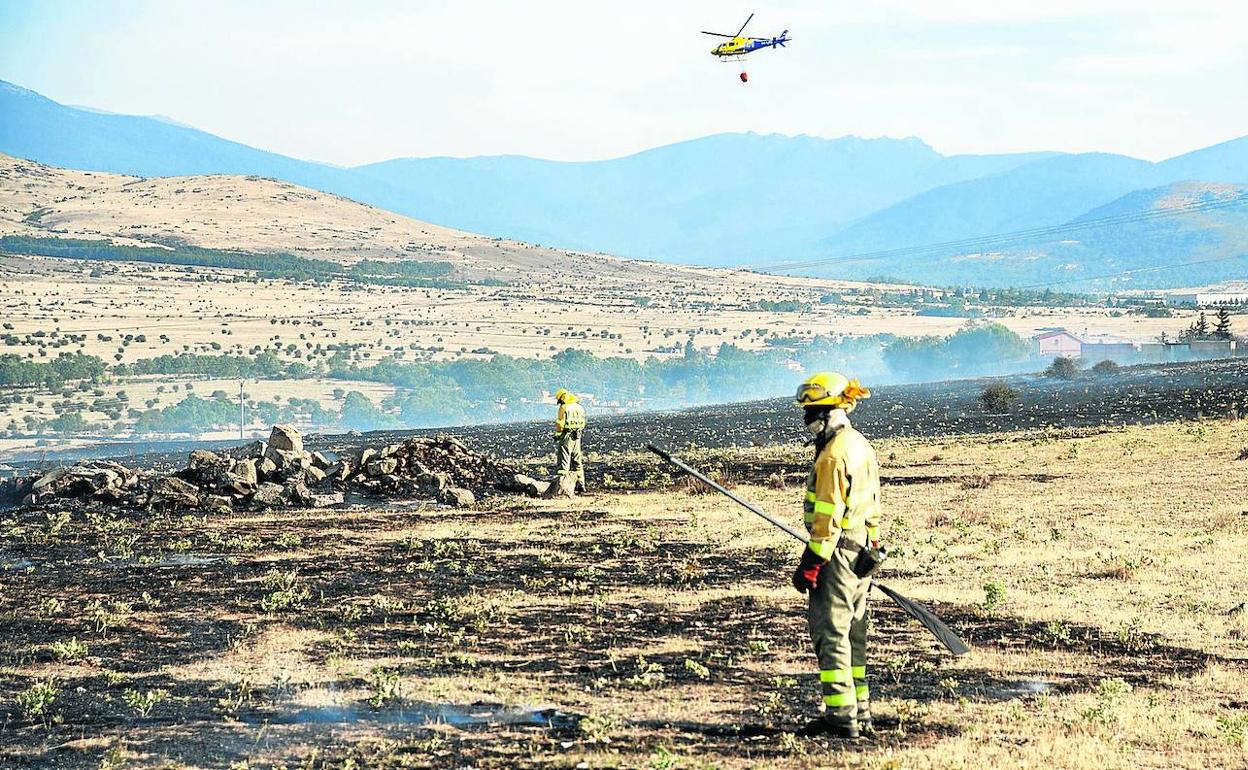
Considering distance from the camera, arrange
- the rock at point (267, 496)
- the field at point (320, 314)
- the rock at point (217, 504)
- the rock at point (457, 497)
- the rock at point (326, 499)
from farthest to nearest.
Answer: the field at point (320, 314) → the rock at point (326, 499) → the rock at point (457, 497) → the rock at point (267, 496) → the rock at point (217, 504)

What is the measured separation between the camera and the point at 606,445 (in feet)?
161

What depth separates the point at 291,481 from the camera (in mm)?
30969

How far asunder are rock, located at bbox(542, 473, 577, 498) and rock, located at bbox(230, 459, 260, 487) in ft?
19.4

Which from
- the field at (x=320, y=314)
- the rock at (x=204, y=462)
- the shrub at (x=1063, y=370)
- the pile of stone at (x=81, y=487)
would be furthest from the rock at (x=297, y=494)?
the shrub at (x=1063, y=370)

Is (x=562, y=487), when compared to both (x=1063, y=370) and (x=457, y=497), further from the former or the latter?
(x=1063, y=370)

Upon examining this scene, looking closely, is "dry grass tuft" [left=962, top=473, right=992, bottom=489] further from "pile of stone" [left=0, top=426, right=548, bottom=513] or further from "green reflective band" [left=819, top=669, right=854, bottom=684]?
"green reflective band" [left=819, top=669, right=854, bottom=684]

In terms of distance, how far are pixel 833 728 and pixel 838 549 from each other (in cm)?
125

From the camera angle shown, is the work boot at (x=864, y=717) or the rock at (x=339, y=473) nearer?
the work boot at (x=864, y=717)

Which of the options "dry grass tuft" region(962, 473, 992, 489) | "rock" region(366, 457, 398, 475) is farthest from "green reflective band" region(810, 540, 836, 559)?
"rock" region(366, 457, 398, 475)

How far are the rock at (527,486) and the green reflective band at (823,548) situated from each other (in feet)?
68.3

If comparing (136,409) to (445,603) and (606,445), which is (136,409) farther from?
(445,603)

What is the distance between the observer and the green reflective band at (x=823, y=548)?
1033 cm

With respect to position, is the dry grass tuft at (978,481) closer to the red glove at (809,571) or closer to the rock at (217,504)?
the rock at (217,504)

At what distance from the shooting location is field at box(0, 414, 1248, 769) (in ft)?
34.9
